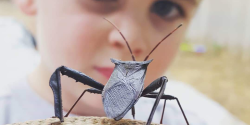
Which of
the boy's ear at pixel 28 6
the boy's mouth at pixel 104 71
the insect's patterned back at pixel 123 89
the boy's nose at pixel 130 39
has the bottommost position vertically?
the insect's patterned back at pixel 123 89

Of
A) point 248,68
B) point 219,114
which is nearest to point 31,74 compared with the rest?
point 219,114

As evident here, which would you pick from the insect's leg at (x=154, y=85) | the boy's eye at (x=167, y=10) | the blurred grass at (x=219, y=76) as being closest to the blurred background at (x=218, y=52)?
the blurred grass at (x=219, y=76)

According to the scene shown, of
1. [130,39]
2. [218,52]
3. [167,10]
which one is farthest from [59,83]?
[218,52]

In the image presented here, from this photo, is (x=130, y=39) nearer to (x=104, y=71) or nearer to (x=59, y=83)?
(x=104, y=71)

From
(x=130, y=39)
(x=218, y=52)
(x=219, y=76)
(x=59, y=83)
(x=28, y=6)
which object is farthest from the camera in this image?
(x=218, y=52)

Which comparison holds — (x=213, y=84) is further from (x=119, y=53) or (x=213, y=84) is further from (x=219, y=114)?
(x=119, y=53)

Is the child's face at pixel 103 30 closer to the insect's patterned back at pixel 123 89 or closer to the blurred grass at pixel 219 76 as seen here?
the insect's patterned back at pixel 123 89
